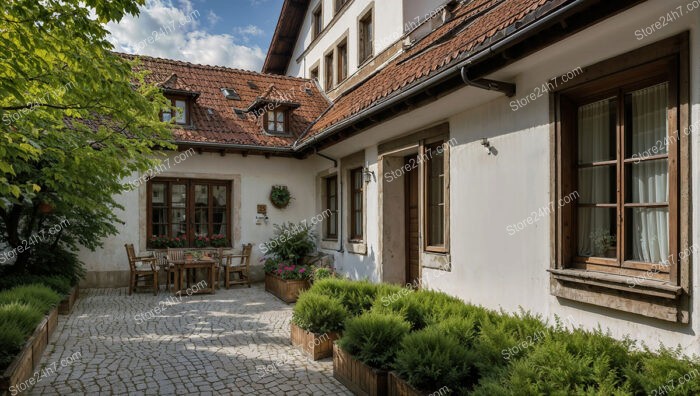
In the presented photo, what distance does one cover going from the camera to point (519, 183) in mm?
5043

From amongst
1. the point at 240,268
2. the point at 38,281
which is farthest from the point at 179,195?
the point at 38,281

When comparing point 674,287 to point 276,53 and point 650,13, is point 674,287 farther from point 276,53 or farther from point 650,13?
point 276,53

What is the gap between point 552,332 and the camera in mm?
3787

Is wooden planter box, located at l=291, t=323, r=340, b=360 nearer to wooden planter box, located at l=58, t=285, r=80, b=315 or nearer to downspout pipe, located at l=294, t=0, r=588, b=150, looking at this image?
→ downspout pipe, located at l=294, t=0, r=588, b=150

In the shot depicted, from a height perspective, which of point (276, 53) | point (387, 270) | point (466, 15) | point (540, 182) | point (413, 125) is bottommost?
point (387, 270)

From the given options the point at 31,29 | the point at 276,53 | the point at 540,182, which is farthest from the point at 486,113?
the point at 276,53

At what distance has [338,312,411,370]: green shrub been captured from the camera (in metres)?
4.20

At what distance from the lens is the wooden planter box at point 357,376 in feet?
13.2

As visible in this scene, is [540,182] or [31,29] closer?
[31,29]

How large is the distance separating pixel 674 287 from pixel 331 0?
11961 mm

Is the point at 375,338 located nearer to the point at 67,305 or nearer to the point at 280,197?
the point at 67,305

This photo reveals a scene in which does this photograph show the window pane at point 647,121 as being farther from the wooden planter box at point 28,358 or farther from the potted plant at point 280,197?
the potted plant at point 280,197

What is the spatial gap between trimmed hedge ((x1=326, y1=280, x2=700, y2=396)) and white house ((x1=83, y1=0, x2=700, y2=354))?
52 centimetres

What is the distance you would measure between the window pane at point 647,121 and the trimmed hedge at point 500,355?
61.2 inches
